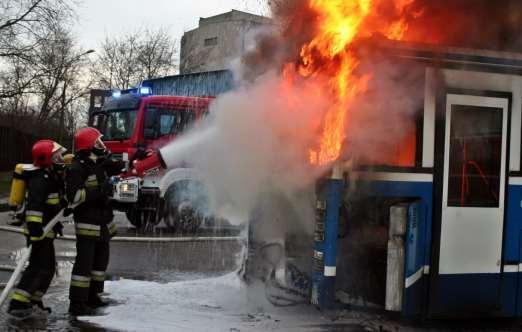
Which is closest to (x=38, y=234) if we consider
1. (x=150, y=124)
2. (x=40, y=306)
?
(x=40, y=306)

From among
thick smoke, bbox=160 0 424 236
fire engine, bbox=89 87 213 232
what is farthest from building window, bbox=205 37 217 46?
thick smoke, bbox=160 0 424 236

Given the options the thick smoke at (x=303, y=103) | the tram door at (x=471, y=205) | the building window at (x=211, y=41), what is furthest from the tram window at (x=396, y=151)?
the building window at (x=211, y=41)

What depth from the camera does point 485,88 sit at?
5.37 m

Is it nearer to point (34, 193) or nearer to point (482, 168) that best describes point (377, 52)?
point (482, 168)

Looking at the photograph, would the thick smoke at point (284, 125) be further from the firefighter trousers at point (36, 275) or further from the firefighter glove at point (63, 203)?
the firefighter trousers at point (36, 275)

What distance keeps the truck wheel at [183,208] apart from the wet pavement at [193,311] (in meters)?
4.32

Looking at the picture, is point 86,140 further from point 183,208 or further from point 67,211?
point 183,208

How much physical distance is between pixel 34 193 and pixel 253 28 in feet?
9.12

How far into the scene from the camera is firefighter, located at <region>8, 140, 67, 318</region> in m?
5.68

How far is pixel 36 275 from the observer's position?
578 cm

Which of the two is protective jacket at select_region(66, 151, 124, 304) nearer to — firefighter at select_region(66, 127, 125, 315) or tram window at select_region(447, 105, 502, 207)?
firefighter at select_region(66, 127, 125, 315)

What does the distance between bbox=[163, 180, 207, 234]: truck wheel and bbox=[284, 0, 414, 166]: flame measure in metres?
7.93

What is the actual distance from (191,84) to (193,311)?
9.81 metres

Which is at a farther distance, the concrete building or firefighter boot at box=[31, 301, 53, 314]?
the concrete building
